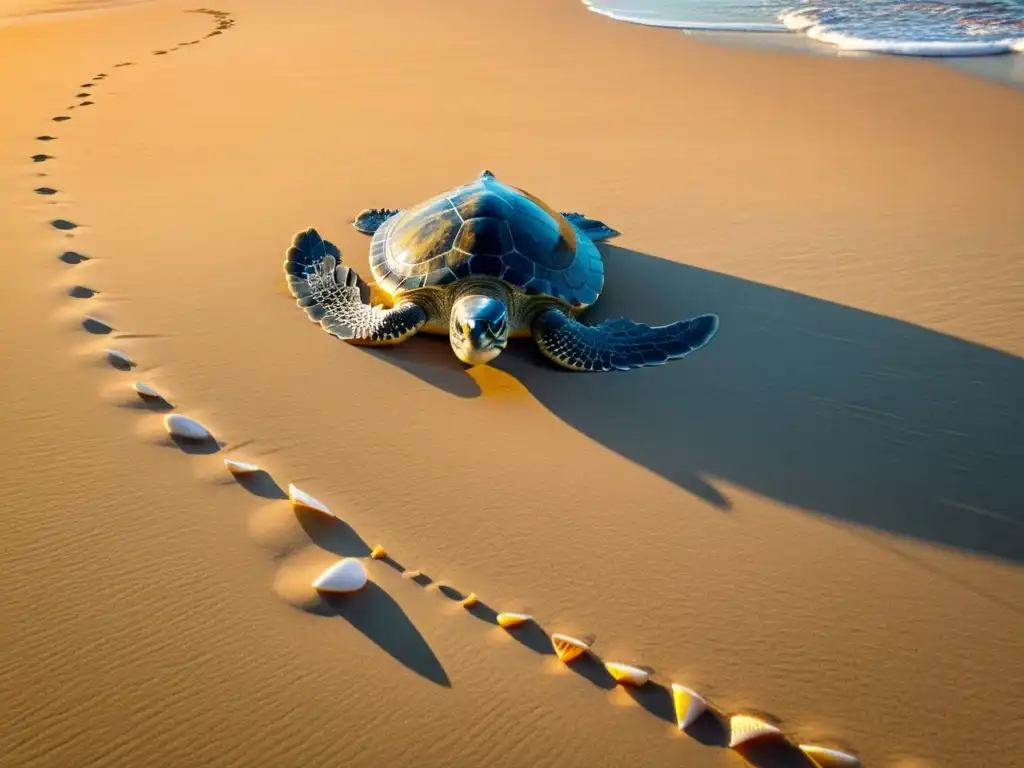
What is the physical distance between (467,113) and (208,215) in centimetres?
272

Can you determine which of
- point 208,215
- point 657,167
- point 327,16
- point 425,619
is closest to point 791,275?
point 657,167

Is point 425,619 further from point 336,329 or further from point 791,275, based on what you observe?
point 791,275

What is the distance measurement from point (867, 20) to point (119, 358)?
9.92 metres

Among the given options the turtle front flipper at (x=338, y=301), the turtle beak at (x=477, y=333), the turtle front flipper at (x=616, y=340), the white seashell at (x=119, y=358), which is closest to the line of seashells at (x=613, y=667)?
the turtle beak at (x=477, y=333)

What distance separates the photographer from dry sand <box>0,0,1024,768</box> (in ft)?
6.00

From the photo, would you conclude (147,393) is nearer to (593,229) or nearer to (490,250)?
(490,250)

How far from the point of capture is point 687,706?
1.82 meters

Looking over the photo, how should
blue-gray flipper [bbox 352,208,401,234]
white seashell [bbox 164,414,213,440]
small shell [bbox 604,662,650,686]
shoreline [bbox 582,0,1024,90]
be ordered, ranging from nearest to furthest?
small shell [bbox 604,662,650,686] < white seashell [bbox 164,414,213,440] < blue-gray flipper [bbox 352,208,401,234] < shoreline [bbox 582,0,1024,90]

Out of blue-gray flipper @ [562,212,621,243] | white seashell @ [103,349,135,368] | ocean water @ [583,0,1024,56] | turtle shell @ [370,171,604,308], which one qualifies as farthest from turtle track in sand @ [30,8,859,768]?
ocean water @ [583,0,1024,56]

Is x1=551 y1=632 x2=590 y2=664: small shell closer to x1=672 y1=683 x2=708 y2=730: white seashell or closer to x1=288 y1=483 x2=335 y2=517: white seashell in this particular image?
x1=672 y1=683 x2=708 y2=730: white seashell

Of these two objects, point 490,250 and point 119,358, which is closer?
point 119,358

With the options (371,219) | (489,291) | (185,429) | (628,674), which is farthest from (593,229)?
(628,674)

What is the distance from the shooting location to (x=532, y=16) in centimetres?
966

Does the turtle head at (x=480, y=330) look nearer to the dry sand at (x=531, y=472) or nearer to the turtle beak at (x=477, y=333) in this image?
the turtle beak at (x=477, y=333)
